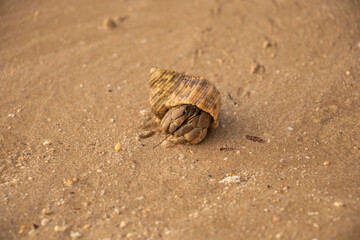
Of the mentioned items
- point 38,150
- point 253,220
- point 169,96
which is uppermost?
point 169,96

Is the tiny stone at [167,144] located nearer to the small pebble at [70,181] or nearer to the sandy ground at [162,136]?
the sandy ground at [162,136]

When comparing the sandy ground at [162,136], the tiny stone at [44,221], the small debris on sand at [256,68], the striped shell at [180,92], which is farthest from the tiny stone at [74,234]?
the small debris on sand at [256,68]

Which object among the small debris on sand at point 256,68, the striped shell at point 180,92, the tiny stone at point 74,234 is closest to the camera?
the tiny stone at point 74,234

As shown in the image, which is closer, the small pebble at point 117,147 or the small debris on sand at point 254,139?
the small pebble at point 117,147

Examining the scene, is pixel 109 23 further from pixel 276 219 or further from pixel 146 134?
pixel 276 219

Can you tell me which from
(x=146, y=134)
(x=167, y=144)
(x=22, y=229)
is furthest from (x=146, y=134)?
(x=22, y=229)

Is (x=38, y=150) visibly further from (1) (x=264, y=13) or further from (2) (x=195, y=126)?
(1) (x=264, y=13)

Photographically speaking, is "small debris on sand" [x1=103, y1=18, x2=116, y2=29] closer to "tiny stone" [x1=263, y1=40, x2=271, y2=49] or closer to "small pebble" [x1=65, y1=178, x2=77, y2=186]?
"tiny stone" [x1=263, y1=40, x2=271, y2=49]

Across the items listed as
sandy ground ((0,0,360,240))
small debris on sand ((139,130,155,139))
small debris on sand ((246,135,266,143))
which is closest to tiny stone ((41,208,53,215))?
sandy ground ((0,0,360,240))

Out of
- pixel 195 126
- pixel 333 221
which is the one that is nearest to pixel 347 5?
pixel 195 126
